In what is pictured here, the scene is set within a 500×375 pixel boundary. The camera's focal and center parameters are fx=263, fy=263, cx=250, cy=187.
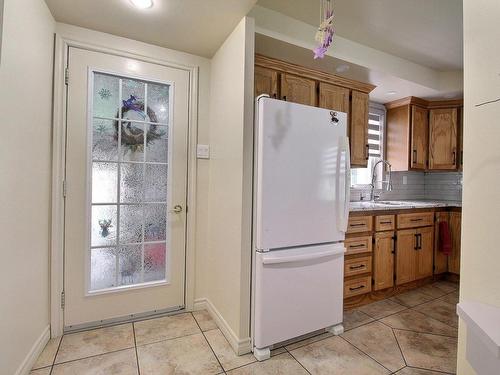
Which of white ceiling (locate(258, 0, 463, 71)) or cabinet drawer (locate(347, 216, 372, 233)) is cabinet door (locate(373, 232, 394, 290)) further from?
white ceiling (locate(258, 0, 463, 71))

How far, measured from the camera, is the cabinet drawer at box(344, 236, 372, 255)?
226 cm

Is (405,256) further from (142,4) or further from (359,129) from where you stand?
(142,4)

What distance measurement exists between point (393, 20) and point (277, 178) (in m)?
1.64

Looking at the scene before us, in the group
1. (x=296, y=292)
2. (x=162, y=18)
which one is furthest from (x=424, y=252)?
(x=162, y=18)

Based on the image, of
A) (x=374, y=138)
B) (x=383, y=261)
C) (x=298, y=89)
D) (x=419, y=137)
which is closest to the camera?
(x=298, y=89)

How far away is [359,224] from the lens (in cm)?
232

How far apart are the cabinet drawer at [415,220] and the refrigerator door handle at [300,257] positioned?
43.6 inches

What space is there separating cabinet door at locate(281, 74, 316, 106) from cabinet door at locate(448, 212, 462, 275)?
85.8 inches

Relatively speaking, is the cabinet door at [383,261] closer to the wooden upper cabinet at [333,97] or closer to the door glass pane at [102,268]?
the wooden upper cabinet at [333,97]

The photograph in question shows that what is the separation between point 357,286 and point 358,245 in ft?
1.20

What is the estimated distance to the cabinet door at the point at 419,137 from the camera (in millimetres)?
3332

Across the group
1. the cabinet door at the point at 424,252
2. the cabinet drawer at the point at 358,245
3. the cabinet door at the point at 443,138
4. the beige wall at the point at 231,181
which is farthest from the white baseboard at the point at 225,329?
the cabinet door at the point at 443,138

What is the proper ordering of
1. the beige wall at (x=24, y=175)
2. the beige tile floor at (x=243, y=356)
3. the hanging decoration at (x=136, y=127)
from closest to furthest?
the beige wall at (x=24, y=175)
the beige tile floor at (x=243, y=356)
the hanging decoration at (x=136, y=127)

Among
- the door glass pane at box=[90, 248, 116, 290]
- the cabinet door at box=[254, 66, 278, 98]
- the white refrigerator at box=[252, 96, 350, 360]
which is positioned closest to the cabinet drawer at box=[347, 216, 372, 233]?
the white refrigerator at box=[252, 96, 350, 360]
